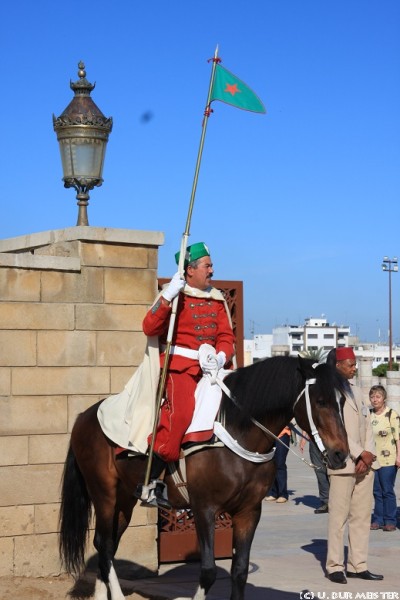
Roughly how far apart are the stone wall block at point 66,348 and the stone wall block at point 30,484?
0.91m

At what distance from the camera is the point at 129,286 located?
9938mm

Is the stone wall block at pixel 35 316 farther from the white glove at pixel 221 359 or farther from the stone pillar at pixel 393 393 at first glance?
the stone pillar at pixel 393 393

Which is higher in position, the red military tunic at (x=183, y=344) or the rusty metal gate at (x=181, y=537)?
the red military tunic at (x=183, y=344)

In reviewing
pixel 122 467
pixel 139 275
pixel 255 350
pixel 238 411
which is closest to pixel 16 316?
pixel 139 275

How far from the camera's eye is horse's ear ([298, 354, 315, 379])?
24.4 feet

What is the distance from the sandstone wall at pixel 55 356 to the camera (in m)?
9.23

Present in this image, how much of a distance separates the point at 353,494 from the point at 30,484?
2980mm

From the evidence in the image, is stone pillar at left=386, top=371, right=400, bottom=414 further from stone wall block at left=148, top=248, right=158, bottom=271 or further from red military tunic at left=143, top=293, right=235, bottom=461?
red military tunic at left=143, top=293, right=235, bottom=461

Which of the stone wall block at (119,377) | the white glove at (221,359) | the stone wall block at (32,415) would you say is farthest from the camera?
the stone wall block at (119,377)

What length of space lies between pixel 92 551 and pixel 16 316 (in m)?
2.23

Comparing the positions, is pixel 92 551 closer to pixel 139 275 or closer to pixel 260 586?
pixel 260 586

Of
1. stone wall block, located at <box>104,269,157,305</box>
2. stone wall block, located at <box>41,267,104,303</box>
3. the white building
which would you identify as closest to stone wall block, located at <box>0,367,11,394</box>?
stone wall block, located at <box>41,267,104,303</box>

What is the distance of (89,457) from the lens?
840 centimetres

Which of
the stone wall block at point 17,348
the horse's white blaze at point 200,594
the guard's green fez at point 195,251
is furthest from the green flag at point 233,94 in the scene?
the horse's white blaze at point 200,594
